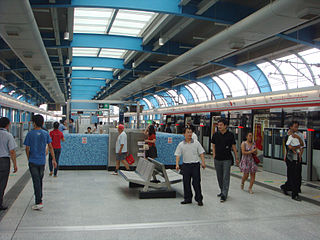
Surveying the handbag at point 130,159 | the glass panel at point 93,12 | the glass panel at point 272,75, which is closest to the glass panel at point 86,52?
the glass panel at point 93,12

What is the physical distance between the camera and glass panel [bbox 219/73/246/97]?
2835 cm

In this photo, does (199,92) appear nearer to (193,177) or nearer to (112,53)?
(112,53)

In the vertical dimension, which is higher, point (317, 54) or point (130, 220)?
point (317, 54)

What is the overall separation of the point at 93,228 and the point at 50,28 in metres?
9.24

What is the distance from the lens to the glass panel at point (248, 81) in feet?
86.1

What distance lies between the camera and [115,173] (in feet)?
33.2

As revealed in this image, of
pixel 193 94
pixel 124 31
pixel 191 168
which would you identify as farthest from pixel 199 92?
pixel 191 168

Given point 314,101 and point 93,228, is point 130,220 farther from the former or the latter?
point 314,101

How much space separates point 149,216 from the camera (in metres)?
5.60

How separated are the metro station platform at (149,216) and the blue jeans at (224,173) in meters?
0.28

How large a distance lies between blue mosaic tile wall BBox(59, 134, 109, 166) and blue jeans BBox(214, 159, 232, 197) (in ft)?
16.6

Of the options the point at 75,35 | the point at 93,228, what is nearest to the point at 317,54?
the point at 75,35

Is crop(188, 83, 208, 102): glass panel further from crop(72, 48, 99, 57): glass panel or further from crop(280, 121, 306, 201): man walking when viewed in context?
crop(280, 121, 306, 201): man walking

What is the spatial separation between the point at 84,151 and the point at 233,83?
2110 centimetres
